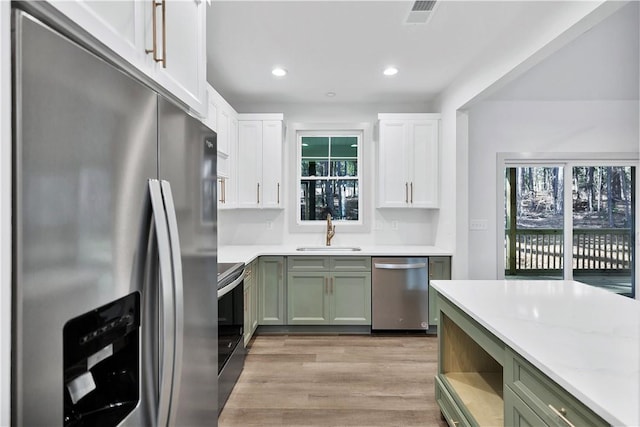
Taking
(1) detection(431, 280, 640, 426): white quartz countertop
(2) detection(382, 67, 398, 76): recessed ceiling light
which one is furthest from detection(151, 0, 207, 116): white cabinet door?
(2) detection(382, 67, 398, 76): recessed ceiling light

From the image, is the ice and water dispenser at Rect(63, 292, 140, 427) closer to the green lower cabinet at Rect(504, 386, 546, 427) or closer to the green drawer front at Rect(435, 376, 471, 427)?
the green lower cabinet at Rect(504, 386, 546, 427)

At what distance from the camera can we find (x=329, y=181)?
4.56 meters

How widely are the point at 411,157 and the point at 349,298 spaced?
1.72 m

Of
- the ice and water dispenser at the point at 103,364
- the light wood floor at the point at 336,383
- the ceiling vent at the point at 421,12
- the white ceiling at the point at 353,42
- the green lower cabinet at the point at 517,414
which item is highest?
the white ceiling at the point at 353,42

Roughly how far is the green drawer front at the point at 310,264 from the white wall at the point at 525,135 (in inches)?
66.2

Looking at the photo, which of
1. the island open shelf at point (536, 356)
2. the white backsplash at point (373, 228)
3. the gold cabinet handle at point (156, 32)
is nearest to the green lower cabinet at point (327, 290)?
the white backsplash at point (373, 228)

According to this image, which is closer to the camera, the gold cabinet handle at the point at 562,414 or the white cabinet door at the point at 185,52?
the gold cabinet handle at the point at 562,414

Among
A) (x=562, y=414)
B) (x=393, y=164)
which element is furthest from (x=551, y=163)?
(x=562, y=414)

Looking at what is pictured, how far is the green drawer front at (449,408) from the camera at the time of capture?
5.98 ft

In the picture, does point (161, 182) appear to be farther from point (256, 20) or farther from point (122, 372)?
point (256, 20)

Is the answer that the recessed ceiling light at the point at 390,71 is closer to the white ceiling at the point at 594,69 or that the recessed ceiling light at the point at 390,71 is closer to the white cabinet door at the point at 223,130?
the white ceiling at the point at 594,69

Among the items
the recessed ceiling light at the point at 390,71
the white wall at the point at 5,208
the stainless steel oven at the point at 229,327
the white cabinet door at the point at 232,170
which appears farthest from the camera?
the white cabinet door at the point at 232,170

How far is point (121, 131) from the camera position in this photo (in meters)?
0.87

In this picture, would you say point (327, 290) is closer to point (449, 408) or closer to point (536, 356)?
point (449, 408)
